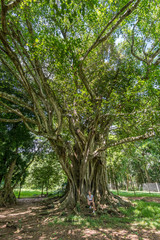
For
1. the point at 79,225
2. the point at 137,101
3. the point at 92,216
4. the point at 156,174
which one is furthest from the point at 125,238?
the point at 156,174

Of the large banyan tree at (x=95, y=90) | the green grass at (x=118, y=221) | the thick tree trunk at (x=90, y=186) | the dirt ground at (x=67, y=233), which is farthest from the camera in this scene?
the thick tree trunk at (x=90, y=186)

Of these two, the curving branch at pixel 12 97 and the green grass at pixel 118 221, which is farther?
the curving branch at pixel 12 97

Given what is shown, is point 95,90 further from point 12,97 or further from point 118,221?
point 118,221

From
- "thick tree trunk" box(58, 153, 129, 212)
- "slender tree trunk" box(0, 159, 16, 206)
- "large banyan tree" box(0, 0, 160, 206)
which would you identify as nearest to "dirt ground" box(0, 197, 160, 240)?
"thick tree trunk" box(58, 153, 129, 212)

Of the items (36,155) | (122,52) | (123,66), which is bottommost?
(36,155)

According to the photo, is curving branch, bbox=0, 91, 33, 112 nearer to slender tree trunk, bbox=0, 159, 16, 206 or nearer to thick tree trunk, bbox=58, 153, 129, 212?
thick tree trunk, bbox=58, 153, 129, 212

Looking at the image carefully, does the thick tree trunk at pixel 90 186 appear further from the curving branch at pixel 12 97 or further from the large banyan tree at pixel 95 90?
the curving branch at pixel 12 97

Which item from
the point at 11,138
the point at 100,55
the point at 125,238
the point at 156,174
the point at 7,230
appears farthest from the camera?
the point at 156,174

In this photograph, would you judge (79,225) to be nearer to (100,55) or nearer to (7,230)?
(7,230)

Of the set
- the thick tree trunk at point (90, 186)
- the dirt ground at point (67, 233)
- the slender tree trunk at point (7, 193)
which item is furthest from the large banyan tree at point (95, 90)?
the slender tree trunk at point (7, 193)

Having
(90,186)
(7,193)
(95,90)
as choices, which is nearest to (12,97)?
(95,90)

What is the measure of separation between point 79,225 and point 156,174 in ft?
103

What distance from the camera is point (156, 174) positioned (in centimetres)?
2977

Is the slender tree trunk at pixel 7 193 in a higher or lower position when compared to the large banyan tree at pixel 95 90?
lower
